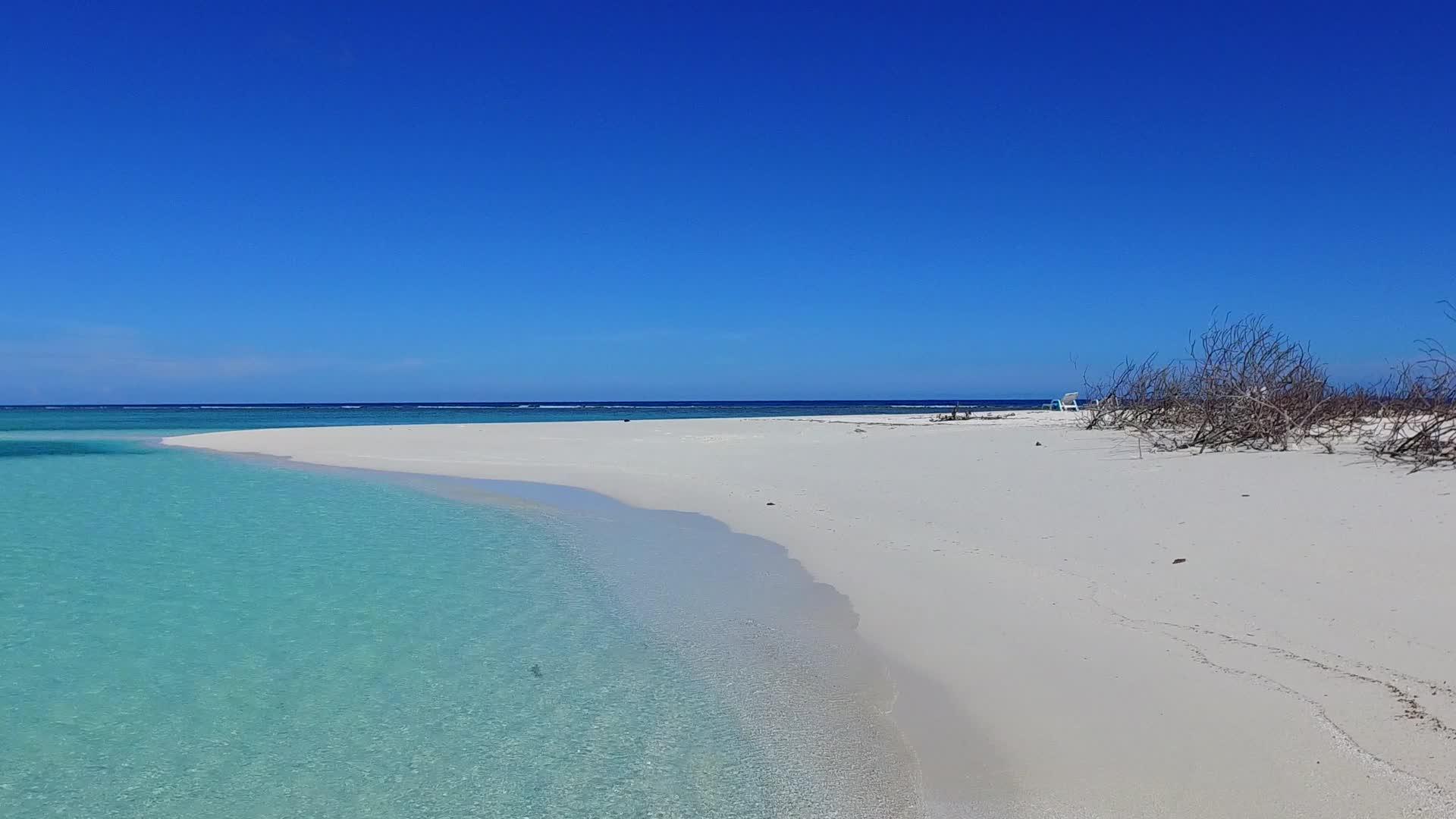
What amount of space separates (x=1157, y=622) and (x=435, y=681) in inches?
147

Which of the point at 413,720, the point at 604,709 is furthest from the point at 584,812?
the point at 413,720

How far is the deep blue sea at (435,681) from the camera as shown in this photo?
3.03 m

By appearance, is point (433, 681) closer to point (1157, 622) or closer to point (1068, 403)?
point (1157, 622)

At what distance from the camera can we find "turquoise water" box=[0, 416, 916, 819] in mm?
3035

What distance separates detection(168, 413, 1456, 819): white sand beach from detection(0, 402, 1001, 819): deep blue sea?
0.42m

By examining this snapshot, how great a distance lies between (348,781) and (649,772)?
3.55 ft

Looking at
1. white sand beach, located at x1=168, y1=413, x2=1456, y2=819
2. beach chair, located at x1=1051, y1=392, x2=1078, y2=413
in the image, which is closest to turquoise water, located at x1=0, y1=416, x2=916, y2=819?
white sand beach, located at x1=168, y1=413, x2=1456, y2=819

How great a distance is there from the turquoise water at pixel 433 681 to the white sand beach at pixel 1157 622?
17.2 inches

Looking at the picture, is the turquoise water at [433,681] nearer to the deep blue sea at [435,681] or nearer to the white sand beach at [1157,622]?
the deep blue sea at [435,681]

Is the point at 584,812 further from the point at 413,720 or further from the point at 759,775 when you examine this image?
the point at 413,720

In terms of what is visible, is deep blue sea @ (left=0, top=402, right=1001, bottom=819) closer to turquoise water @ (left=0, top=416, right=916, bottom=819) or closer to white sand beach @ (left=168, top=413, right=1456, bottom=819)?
turquoise water @ (left=0, top=416, right=916, bottom=819)

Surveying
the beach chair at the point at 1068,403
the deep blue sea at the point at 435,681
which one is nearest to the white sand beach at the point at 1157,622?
the deep blue sea at the point at 435,681

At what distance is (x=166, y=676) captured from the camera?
422cm

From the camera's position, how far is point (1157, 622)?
458cm
